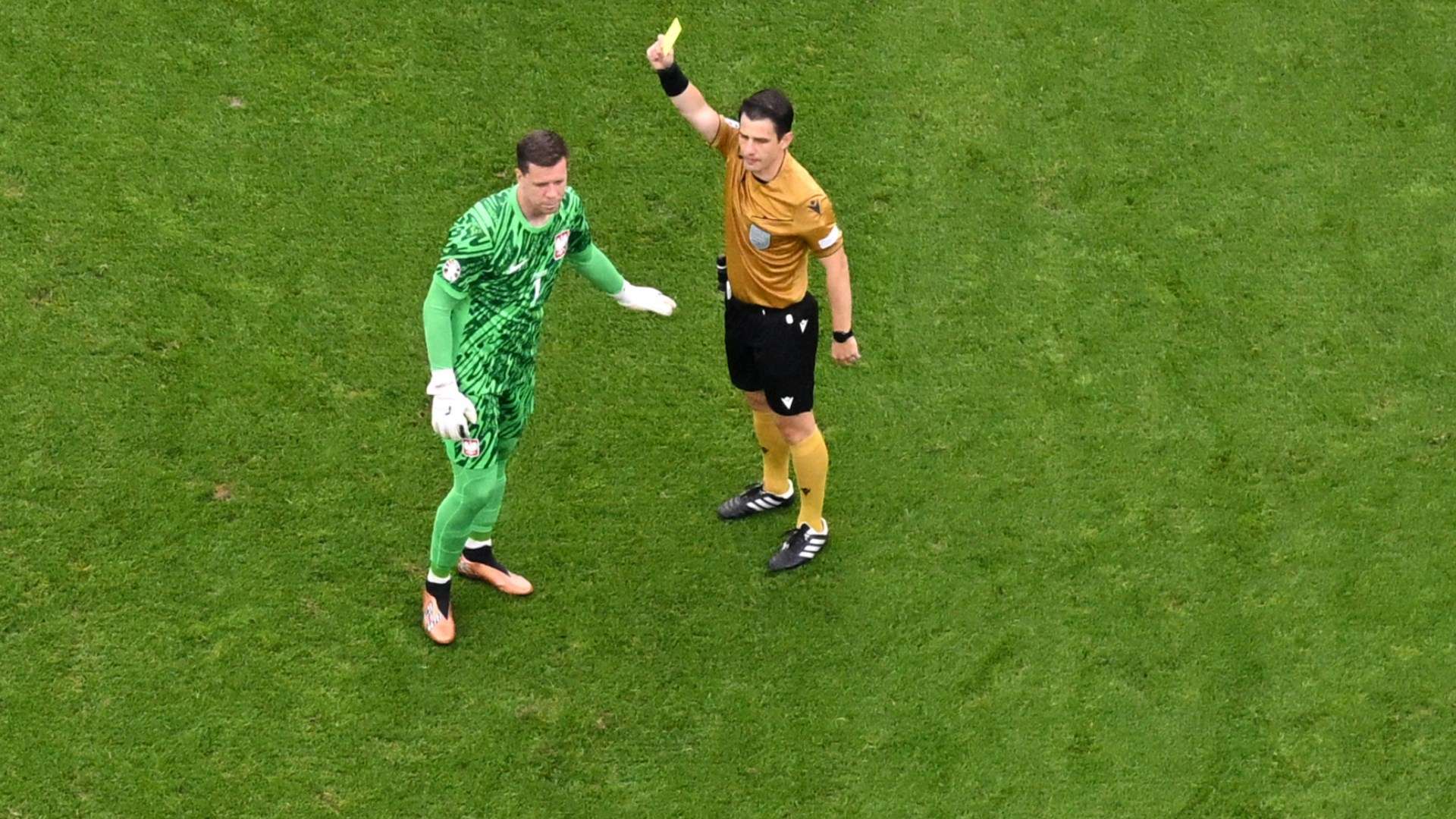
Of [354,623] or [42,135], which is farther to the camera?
[42,135]

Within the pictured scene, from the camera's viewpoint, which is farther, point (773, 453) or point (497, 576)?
point (773, 453)

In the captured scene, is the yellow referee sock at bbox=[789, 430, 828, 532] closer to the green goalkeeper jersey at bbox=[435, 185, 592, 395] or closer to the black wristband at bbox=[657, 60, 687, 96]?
the green goalkeeper jersey at bbox=[435, 185, 592, 395]

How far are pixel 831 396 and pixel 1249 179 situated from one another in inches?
116

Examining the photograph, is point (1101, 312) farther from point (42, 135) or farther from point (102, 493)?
point (42, 135)

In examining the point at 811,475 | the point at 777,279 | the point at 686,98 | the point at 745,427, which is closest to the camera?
the point at 686,98

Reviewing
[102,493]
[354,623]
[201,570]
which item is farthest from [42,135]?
[354,623]

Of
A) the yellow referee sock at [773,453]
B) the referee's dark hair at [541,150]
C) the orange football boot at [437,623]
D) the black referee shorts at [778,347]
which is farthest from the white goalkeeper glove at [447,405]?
the yellow referee sock at [773,453]

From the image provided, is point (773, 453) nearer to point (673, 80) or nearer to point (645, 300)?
point (645, 300)

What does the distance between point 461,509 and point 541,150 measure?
5.26ft

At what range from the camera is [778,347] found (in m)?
5.93

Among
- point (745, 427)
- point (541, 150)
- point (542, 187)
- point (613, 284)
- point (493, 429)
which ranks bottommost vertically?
point (745, 427)

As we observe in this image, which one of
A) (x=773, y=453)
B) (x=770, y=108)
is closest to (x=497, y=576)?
(x=773, y=453)

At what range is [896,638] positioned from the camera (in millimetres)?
6406

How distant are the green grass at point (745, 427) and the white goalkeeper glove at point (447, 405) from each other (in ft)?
4.80
